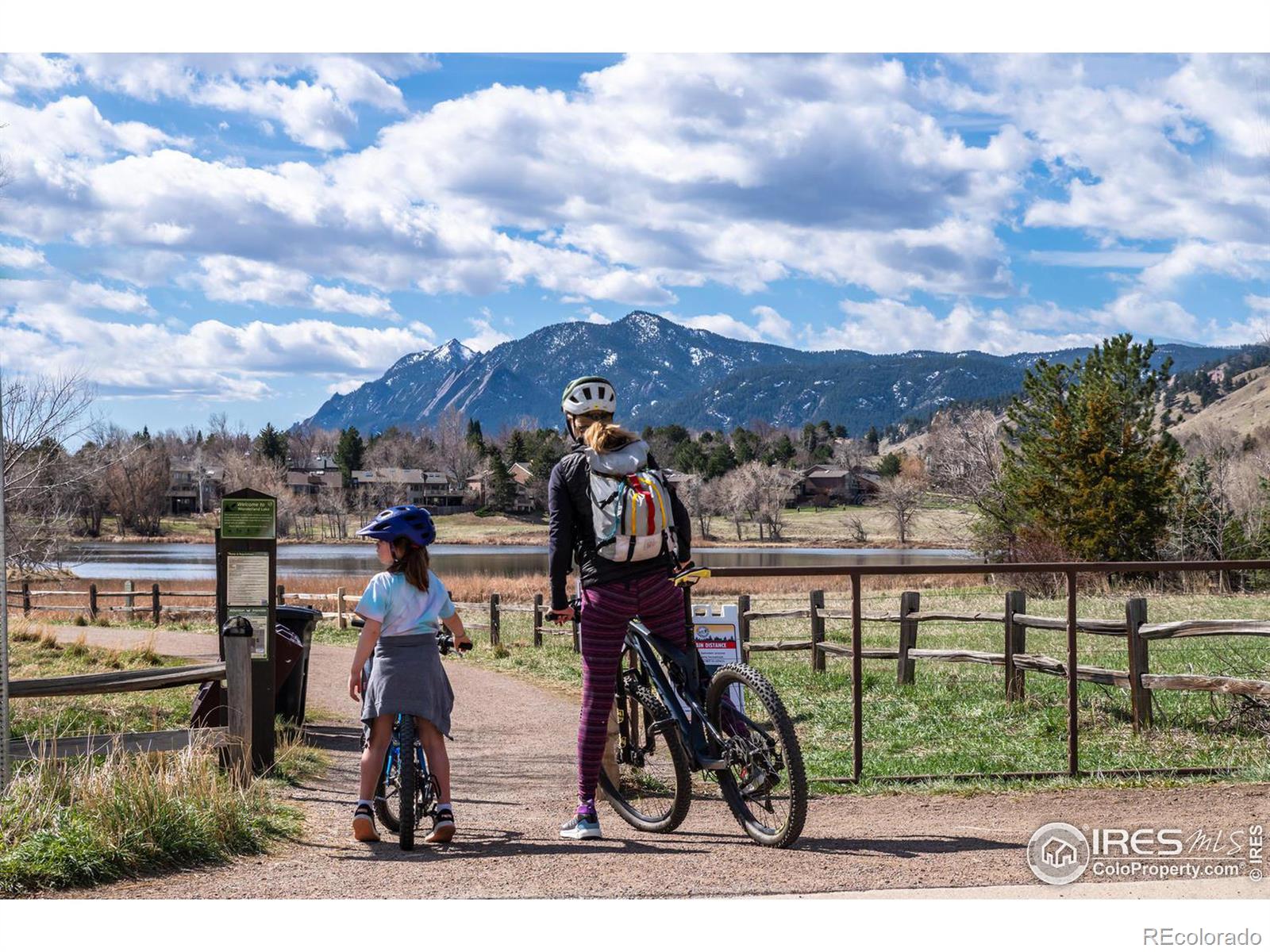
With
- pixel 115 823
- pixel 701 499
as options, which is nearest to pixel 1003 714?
pixel 115 823

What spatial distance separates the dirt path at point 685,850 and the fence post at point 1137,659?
6.91 ft

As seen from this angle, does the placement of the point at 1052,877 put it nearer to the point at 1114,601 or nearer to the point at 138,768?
the point at 138,768

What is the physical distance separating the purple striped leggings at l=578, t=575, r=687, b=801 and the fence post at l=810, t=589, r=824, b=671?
358 inches

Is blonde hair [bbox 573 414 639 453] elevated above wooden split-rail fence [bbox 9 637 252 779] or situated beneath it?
elevated above

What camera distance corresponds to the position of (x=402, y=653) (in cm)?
583

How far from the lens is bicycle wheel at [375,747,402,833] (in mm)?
6066

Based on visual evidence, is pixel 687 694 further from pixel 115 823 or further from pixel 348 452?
pixel 348 452

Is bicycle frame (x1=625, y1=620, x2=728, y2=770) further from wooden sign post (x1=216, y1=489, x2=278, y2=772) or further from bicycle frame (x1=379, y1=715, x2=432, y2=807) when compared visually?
wooden sign post (x1=216, y1=489, x2=278, y2=772)

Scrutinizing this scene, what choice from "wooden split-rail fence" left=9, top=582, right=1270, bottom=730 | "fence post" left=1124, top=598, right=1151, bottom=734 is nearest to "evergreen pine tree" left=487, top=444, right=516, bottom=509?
"wooden split-rail fence" left=9, top=582, right=1270, bottom=730

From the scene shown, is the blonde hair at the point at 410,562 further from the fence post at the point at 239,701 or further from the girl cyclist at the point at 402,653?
the fence post at the point at 239,701

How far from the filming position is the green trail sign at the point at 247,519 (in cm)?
816

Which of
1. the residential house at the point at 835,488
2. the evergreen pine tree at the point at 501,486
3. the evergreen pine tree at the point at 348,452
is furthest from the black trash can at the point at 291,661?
the evergreen pine tree at the point at 348,452

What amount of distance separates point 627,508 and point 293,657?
551 cm

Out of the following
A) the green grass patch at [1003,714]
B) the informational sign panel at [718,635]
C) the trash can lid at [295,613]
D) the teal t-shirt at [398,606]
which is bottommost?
the green grass patch at [1003,714]
